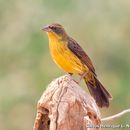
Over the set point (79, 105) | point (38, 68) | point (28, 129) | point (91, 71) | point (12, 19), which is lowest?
point (79, 105)

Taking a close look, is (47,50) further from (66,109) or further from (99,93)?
(66,109)

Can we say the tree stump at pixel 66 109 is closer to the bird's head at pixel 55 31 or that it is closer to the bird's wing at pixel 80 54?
the bird's wing at pixel 80 54

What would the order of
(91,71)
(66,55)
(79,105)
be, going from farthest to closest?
(66,55)
(91,71)
(79,105)

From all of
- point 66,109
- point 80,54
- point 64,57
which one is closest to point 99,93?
point 80,54

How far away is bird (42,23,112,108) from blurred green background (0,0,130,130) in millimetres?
3140

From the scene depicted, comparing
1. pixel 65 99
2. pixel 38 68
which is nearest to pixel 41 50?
pixel 38 68

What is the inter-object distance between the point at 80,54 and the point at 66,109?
189 cm

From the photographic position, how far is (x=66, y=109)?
3686 mm

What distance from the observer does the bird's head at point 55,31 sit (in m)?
5.43

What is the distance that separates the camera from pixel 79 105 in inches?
147

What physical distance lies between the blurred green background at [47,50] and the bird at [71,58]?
124 inches

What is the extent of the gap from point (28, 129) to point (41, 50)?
Answer: 34.9 inches

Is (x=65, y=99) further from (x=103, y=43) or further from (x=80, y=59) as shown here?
(x=103, y=43)

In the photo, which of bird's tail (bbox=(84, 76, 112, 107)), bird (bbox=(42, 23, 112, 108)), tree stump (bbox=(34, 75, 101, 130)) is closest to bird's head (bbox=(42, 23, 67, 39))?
bird (bbox=(42, 23, 112, 108))
